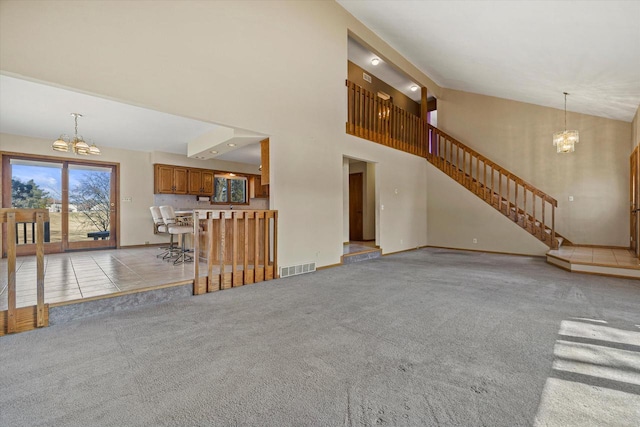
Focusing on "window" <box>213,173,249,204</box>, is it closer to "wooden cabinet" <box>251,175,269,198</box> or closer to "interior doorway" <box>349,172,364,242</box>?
"wooden cabinet" <box>251,175,269,198</box>

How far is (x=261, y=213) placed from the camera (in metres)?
4.48

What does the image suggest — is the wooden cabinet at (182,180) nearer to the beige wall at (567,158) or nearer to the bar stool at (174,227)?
the bar stool at (174,227)

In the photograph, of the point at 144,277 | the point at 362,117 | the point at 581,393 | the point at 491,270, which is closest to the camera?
the point at 581,393

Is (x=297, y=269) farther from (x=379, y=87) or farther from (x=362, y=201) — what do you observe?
(x=379, y=87)

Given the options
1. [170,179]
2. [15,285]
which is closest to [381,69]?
[170,179]

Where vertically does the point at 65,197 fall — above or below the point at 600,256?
above

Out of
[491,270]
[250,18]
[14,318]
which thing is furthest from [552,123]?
[14,318]

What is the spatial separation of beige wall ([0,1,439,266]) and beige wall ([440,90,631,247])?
329 cm

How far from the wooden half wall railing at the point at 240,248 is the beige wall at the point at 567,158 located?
5813 mm

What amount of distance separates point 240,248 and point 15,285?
2694mm

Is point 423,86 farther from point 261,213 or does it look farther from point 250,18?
point 261,213

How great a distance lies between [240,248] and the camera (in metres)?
4.89

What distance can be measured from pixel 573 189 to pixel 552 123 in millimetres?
1804

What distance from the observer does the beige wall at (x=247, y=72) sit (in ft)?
9.09
